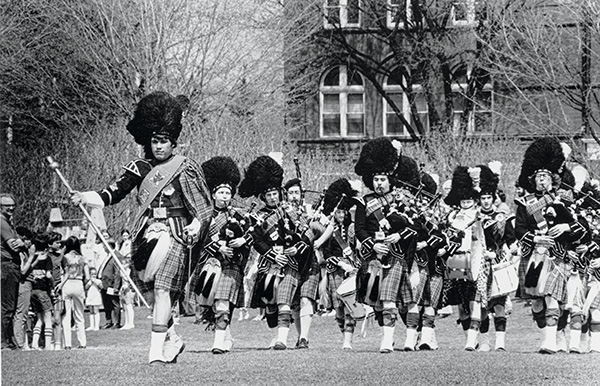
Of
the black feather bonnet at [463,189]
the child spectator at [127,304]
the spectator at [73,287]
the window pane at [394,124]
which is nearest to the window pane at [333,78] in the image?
the window pane at [394,124]

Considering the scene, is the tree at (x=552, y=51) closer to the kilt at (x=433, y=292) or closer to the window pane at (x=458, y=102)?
the window pane at (x=458, y=102)

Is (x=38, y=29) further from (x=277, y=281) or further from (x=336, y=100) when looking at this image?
(x=336, y=100)

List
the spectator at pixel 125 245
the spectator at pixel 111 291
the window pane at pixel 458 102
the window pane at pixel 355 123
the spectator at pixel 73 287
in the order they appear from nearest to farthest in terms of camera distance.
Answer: the spectator at pixel 73 287, the spectator at pixel 125 245, the spectator at pixel 111 291, the window pane at pixel 458 102, the window pane at pixel 355 123

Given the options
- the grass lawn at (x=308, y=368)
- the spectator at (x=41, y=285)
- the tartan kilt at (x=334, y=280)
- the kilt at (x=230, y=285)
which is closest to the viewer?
the grass lawn at (x=308, y=368)

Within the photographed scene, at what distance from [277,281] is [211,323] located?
3.25 ft

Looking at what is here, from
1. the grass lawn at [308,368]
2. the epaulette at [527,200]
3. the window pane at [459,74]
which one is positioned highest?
the window pane at [459,74]

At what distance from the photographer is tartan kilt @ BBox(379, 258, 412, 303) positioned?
18.8m

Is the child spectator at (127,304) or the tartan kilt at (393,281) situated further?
the child spectator at (127,304)

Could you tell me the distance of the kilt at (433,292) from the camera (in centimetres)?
1942

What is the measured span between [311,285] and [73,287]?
5.40m

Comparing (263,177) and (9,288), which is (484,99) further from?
(9,288)

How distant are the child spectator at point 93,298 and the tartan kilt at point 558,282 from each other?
11.4 meters

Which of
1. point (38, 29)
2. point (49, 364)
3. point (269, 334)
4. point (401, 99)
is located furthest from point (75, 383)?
point (401, 99)

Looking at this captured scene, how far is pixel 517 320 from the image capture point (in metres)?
31.5
